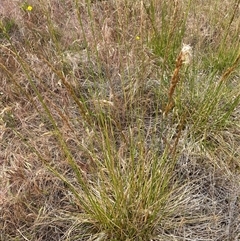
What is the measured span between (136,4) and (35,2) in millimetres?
878

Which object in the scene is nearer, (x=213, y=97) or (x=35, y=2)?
(x=213, y=97)

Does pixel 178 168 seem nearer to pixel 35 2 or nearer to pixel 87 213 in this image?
pixel 87 213

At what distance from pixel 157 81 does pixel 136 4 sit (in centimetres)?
63

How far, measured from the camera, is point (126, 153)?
167 cm

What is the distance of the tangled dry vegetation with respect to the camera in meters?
1.35

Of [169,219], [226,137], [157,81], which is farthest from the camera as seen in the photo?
[157,81]

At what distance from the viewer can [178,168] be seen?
169 centimetres

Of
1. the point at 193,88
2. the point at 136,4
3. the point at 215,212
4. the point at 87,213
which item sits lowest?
the point at 215,212

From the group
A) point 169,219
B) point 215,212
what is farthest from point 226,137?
point 169,219

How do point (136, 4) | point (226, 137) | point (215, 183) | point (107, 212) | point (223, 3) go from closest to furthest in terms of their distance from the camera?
1. point (107, 212)
2. point (215, 183)
3. point (226, 137)
4. point (136, 4)
5. point (223, 3)

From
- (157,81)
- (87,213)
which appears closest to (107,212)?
(87,213)

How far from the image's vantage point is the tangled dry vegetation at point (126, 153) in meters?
1.35

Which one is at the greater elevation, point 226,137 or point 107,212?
point 107,212

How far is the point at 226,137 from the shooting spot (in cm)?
179
